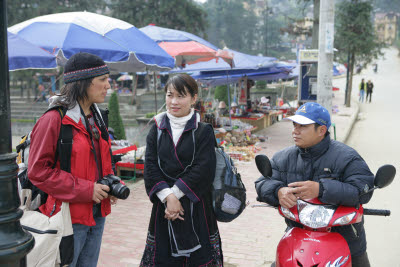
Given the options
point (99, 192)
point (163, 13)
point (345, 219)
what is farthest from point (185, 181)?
point (163, 13)

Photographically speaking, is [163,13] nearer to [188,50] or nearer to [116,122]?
[116,122]

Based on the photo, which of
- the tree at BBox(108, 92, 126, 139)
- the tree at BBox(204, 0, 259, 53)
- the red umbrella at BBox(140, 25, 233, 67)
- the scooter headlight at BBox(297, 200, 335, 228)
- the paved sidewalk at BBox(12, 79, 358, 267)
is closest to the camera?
the scooter headlight at BBox(297, 200, 335, 228)

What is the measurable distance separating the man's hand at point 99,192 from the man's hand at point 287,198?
3.46ft

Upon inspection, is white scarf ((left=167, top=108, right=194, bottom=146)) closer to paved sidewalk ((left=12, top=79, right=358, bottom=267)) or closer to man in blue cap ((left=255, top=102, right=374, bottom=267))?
man in blue cap ((left=255, top=102, right=374, bottom=267))

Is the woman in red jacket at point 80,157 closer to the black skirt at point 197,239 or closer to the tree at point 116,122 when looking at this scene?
the black skirt at point 197,239

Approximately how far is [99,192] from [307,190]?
1224 mm

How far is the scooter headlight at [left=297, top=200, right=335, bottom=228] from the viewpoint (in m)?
2.39

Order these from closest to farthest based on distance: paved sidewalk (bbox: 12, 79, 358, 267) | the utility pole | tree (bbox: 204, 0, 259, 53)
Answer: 1. paved sidewalk (bbox: 12, 79, 358, 267)
2. the utility pole
3. tree (bbox: 204, 0, 259, 53)

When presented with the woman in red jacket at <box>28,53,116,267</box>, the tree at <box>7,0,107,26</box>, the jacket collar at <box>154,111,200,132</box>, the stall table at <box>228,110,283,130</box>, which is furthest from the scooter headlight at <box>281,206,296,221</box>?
the tree at <box>7,0,107,26</box>

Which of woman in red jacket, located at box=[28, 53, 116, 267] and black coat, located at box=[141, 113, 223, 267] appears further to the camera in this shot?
black coat, located at box=[141, 113, 223, 267]

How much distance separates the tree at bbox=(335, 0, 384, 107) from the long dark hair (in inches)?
937

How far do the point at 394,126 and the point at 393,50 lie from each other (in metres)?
96.5

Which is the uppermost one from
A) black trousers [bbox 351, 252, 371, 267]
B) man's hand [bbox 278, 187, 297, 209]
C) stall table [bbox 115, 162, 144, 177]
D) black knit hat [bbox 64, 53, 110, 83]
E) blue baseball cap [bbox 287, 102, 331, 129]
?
black knit hat [bbox 64, 53, 110, 83]

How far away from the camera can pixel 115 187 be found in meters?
2.47
